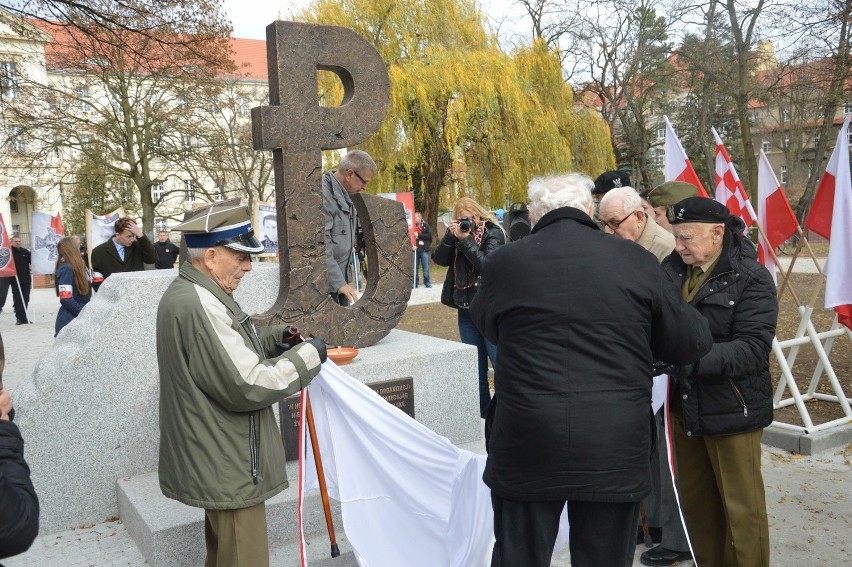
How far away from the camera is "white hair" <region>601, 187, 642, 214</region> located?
3309 mm

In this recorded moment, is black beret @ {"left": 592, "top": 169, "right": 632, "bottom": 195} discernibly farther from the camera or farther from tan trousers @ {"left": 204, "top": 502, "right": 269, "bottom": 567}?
tan trousers @ {"left": 204, "top": 502, "right": 269, "bottom": 567}

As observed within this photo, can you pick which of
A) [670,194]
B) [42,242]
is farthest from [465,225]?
[42,242]

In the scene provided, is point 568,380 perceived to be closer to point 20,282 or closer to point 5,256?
point 5,256

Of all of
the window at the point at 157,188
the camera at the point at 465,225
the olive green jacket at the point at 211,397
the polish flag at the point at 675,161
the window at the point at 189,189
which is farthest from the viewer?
the window at the point at 189,189

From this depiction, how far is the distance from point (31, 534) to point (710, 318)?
→ 8.33 feet

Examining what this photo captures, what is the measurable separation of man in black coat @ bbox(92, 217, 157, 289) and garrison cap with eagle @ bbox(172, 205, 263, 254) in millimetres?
4989

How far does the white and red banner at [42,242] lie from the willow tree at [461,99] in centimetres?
882

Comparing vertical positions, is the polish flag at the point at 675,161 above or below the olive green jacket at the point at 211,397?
above

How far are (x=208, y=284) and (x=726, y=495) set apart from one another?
2.29 meters

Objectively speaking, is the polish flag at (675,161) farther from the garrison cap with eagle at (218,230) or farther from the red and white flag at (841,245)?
the garrison cap with eagle at (218,230)

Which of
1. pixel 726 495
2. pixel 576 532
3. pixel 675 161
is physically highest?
pixel 675 161

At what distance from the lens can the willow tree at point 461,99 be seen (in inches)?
834

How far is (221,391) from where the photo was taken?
2.50 meters

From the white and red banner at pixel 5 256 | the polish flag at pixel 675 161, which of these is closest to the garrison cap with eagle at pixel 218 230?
the polish flag at pixel 675 161
